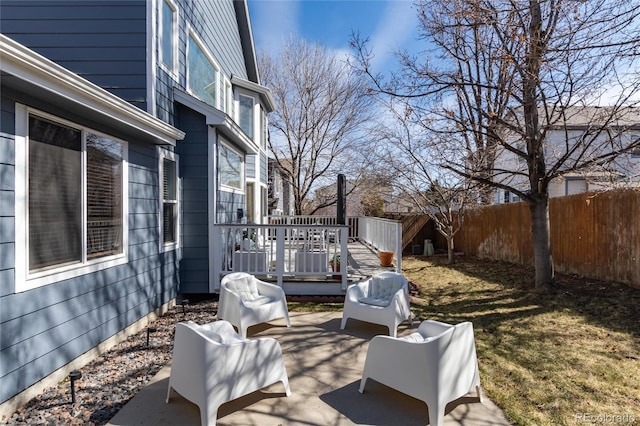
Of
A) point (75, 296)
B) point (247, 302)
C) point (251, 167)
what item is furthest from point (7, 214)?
point (251, 167)

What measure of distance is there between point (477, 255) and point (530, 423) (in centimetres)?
1002

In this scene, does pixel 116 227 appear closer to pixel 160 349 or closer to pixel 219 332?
pixel 160 349

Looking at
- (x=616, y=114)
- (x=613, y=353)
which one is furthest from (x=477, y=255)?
(x=613, y=353)

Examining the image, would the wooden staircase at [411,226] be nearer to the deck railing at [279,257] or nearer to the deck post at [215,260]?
the deck railing at [279,257]

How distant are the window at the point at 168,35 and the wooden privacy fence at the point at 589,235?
745cm

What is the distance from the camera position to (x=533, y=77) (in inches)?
212

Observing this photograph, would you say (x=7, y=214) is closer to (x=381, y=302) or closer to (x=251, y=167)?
(x=381, y=302)

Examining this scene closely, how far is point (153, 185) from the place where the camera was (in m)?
5.43

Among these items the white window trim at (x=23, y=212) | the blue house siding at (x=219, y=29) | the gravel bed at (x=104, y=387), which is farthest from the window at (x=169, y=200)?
the blue house siding at (x=219, y=29)

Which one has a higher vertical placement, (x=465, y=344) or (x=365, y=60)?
(x=365, y=60)

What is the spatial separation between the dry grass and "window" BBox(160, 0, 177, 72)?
5.80 metres

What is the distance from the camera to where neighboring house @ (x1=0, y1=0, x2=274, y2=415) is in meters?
3.06

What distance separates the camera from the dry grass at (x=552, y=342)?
3.11 metres

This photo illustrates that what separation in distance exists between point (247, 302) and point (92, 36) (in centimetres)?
441
